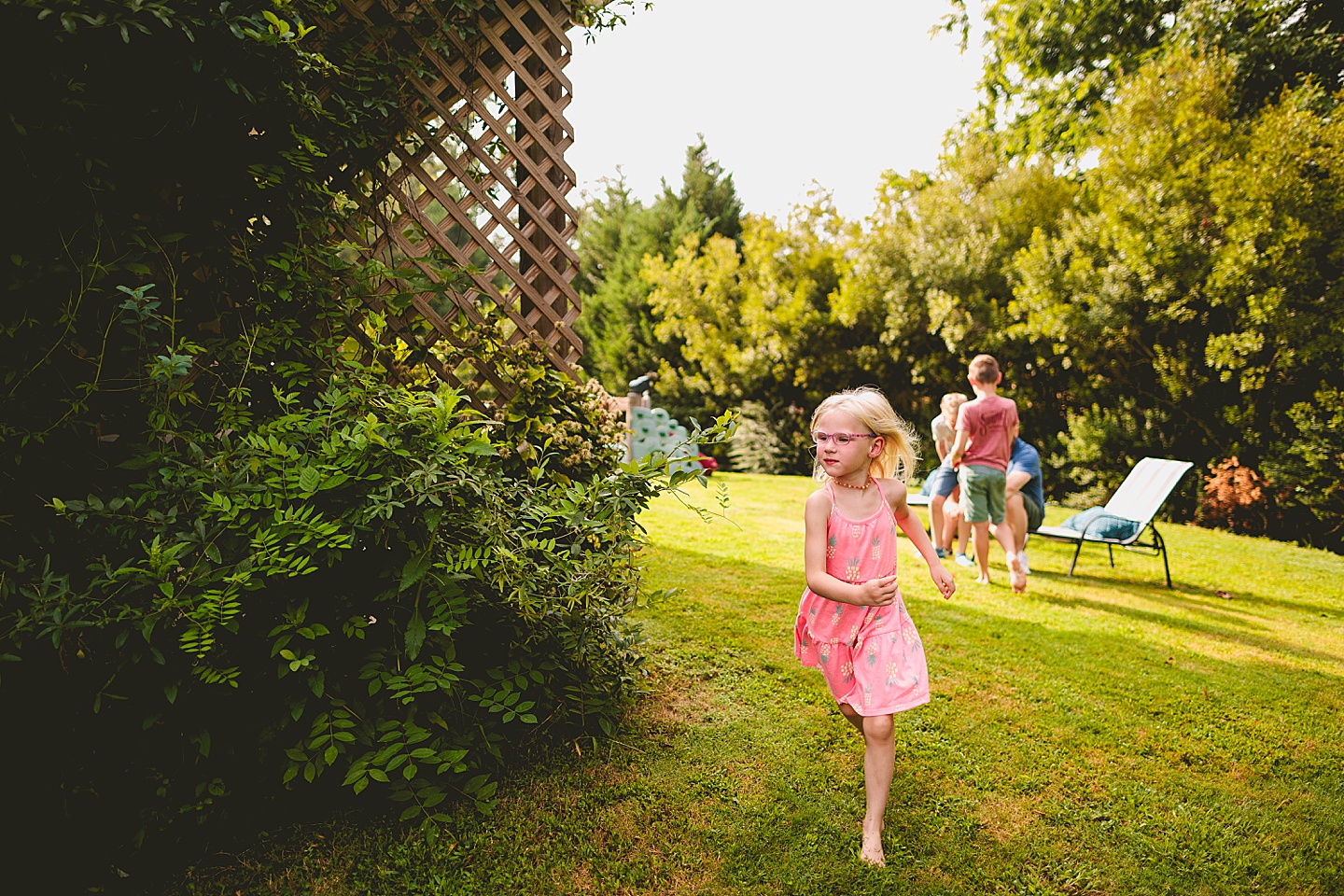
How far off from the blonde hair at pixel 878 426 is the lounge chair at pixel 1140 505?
3.98 m

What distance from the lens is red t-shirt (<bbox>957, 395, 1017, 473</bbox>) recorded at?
5.62 m

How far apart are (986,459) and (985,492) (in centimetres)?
25

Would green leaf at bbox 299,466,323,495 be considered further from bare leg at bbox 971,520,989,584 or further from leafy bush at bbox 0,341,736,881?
bare leg at bbox 971,520,989,584

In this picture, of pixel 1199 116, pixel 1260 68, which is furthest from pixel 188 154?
pixel 1260 68

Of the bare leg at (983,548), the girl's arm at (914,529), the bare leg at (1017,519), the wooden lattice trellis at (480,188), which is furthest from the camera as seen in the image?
the bare leg at (1017,519)

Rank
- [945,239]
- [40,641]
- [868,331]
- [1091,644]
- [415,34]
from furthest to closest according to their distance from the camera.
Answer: [868,331]
[945,239]
[1091,644]
[415,34]
[40,641]

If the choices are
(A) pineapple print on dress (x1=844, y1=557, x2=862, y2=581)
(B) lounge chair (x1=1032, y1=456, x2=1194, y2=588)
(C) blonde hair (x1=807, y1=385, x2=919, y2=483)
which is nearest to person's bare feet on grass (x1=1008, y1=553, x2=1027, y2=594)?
(B) lounge chair (x1=1032, y1=456, x2=1194, y2=588)

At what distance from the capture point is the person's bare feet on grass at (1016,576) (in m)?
5.49

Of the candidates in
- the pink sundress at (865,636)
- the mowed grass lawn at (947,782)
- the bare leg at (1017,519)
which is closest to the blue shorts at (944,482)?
the bare leg at (1017,519)

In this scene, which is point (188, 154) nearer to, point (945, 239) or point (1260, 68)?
point (945, 239)

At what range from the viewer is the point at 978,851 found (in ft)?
7.77

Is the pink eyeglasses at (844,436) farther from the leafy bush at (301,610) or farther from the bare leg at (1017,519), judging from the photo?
the bare leg at (1017,519)

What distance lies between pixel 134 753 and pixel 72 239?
141cm

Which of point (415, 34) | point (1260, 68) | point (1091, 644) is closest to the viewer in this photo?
point (415, 34)
